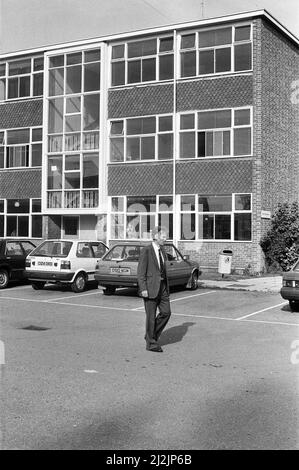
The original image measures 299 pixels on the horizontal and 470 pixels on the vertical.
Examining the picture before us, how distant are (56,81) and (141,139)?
17.8ft

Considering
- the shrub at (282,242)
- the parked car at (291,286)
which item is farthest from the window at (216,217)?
the parked car at (291,286)

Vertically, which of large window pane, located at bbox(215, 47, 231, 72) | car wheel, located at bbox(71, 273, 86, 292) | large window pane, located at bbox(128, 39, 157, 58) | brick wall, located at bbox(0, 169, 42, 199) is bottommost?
car wheel, located at bbox(71, 273, 86, 292)

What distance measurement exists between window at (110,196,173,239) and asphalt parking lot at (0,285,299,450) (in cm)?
1223

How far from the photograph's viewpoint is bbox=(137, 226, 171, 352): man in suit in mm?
8477

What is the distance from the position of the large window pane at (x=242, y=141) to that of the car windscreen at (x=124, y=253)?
28.2ft

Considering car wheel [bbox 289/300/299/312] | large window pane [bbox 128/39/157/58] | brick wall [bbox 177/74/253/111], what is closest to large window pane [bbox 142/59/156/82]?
large window pane [bbox 128/39/157/58]

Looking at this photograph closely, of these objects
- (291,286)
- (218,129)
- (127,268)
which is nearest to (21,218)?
(218,129)

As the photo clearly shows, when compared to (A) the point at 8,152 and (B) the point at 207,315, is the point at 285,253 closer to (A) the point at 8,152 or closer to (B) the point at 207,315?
(B) the point at 207,315

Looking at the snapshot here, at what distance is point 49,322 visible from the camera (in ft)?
36.1

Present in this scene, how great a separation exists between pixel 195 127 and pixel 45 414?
65.5 ft

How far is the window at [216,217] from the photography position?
22.9 m

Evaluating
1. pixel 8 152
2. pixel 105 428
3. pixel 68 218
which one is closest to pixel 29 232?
pixel 68 218

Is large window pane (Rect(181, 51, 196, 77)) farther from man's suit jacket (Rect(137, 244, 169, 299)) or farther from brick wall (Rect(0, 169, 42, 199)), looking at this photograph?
man's suit jacket (Rect(137, 244, 169, 299))
